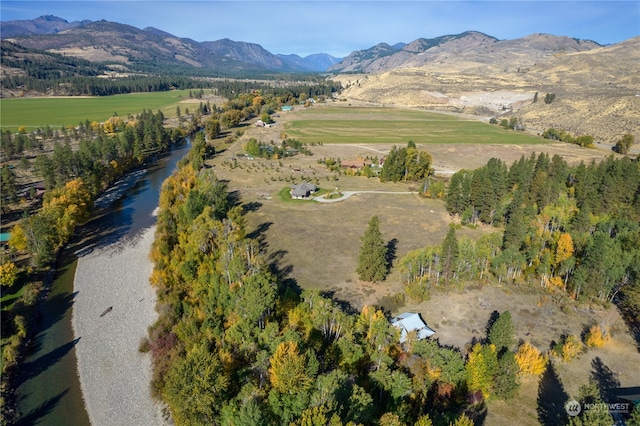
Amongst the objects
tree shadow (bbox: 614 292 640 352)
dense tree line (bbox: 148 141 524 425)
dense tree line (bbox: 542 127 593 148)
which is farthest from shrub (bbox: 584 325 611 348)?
dense tree line (bbox: 542 127 593 148)

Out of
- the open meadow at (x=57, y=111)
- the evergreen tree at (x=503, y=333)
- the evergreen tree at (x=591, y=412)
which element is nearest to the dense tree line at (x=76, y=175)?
the open meadow at (x=57, y=111)

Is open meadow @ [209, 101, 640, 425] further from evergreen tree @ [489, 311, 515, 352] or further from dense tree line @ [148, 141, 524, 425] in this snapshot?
dense tree line @ [148, 141, 524, 425]

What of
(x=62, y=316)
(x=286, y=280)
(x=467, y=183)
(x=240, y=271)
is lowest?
(x=62, y=316)

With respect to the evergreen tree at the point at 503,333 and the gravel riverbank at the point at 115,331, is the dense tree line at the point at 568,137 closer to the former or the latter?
the evergreen tree at the point at 503,333

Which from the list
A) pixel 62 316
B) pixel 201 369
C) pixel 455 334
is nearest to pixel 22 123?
pixel 62 316

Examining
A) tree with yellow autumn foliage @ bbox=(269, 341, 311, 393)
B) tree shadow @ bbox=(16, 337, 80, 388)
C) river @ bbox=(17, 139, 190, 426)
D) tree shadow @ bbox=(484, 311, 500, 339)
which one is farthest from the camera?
tree shadow @ bbox=(484, 311, 500, 339)

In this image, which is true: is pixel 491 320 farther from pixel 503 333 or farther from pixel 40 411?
pixel 40 411

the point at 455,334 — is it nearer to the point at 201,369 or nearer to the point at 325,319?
the point at 325,319
